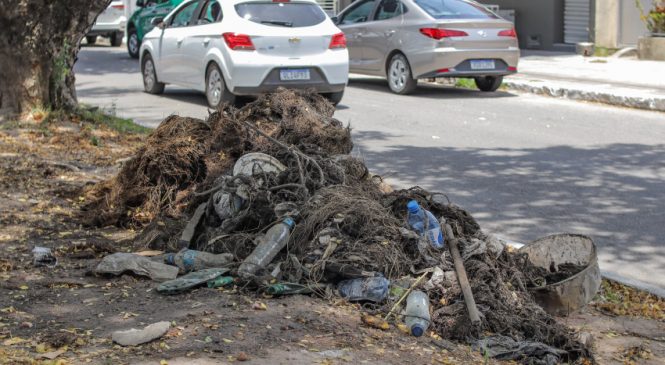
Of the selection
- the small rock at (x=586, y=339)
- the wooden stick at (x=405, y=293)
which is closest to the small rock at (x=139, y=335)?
the wooden stick at (x=405, y=293)

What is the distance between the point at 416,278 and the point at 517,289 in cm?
72

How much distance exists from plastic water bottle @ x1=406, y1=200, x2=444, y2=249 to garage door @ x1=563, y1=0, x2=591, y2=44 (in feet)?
63.3

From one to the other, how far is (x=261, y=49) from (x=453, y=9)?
422 centimetres

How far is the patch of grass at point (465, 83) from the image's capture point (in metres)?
18.7

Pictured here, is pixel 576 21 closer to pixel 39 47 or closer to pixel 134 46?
pixel 134 46

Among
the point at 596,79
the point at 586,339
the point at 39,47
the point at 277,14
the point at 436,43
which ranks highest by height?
the point at 277,14

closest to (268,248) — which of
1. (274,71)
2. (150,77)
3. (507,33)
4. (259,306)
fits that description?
(259,306)

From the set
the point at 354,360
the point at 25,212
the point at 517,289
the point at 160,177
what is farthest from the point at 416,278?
the point at 25,212

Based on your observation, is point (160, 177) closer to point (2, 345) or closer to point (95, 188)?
point (95, 188)

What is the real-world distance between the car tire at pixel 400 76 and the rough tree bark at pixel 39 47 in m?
5.99

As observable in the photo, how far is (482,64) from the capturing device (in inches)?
671

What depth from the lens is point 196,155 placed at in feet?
27.1

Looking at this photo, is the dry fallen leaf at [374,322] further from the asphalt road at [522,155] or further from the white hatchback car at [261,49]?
the white hatchback car at [261,49]

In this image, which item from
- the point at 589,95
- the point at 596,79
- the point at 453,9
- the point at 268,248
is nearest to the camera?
the point at 268,248
